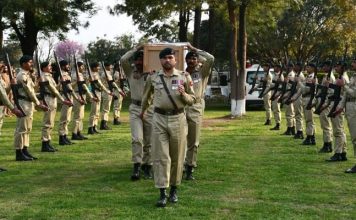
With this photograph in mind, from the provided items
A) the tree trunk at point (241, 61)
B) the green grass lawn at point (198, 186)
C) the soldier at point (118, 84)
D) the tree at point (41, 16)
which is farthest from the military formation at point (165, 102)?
the tree at point (41, 16)

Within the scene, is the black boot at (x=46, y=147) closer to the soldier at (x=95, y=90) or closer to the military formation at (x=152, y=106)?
the military formation at (x=152, y=106)

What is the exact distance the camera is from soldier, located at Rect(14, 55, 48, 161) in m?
10.8

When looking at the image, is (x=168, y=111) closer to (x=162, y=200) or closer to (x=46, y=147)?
(x=162, y=200)

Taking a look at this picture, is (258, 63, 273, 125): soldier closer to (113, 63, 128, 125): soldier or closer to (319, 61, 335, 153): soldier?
(113, 63, 128, 125): soldier

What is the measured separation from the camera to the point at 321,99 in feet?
36.2

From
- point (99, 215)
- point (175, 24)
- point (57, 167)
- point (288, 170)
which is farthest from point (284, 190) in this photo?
point (175, 24)

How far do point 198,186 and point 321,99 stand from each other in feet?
12.2

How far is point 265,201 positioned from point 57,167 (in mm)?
4270

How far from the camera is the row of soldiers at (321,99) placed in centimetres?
994

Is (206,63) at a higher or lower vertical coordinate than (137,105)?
higher

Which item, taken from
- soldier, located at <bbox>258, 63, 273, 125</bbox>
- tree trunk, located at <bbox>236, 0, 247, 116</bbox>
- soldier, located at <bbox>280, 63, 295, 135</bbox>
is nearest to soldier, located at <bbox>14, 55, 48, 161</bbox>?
soldier, located at <bbox>280, 63, 295, 135</bbox>

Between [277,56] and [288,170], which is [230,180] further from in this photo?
[277,56]

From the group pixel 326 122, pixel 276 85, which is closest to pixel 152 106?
pixel 326 122

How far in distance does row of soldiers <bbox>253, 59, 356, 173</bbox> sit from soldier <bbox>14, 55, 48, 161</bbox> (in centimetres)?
535
